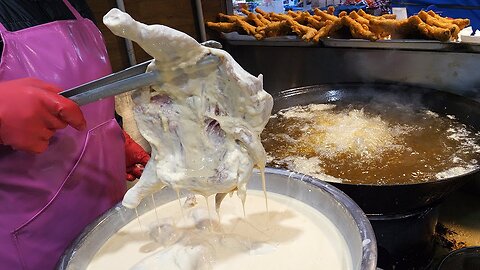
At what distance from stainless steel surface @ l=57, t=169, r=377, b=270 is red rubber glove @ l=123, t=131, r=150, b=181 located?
38 cm

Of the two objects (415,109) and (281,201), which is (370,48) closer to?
(415,109)

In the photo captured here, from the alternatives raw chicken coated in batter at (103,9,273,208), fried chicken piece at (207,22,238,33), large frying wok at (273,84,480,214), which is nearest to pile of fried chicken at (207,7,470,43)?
fried chicken piece at (207,22,238,33)

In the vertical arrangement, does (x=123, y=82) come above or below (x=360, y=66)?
above

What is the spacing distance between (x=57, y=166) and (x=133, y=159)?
21.0 inches

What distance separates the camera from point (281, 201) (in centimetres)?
143

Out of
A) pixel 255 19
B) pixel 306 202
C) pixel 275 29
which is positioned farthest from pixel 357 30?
pixel 306 202

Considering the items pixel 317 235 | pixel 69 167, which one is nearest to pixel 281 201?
pixel 317 235

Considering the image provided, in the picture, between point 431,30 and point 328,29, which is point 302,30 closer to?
point 328,29

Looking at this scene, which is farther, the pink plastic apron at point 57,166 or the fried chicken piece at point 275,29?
the fried chicken piece at point 275,29

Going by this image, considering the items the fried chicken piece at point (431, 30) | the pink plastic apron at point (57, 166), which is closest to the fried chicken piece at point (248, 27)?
the fried chicken piece at point (431, 30)

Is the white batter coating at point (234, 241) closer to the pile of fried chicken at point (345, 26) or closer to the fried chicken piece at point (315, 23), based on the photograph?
the pile of fried chicken at point (345, 26)

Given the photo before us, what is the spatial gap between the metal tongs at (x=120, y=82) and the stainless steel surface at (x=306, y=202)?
1.54 ft

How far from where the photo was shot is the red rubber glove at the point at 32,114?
39.9 inches

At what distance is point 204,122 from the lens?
1100mm
